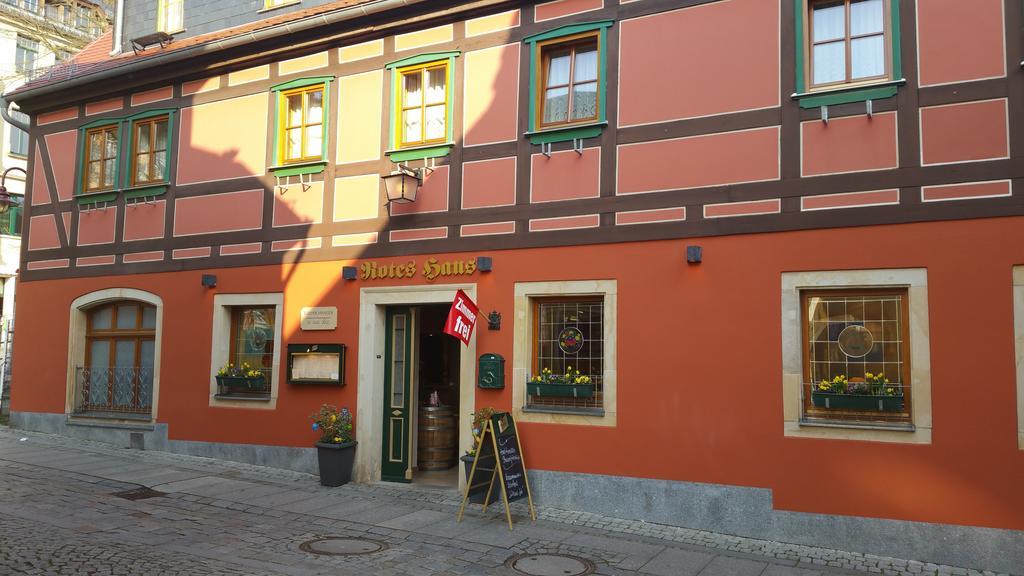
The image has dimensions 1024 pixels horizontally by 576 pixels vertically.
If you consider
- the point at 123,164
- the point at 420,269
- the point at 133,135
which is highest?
the point at 133,135

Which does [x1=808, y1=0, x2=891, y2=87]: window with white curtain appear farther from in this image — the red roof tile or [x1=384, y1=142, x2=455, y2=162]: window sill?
the red roof tile

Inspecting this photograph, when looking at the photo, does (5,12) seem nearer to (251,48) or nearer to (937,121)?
(251,48)

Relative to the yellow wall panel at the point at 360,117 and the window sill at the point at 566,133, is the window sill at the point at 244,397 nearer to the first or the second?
the yellow wall panel at the point at 360,117

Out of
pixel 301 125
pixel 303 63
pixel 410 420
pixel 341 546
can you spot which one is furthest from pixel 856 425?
pixel 303 63

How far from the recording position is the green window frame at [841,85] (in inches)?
296

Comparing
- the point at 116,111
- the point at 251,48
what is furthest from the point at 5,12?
the point at 251,48

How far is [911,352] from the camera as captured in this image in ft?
23.8

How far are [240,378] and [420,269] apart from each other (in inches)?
131

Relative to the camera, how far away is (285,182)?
11188 millimetres

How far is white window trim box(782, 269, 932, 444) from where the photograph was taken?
282 inches

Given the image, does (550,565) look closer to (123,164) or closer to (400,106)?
(400,106)

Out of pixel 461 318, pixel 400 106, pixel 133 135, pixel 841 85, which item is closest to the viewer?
pixel 841 85

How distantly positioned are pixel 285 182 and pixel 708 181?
6036 millimetres

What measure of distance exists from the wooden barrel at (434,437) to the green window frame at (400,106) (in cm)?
336
